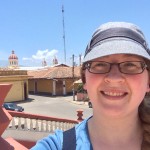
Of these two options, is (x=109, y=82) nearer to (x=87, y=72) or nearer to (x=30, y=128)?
(x=87, y=72)

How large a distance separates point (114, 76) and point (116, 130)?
0.34 m

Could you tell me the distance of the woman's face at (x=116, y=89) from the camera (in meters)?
1.63

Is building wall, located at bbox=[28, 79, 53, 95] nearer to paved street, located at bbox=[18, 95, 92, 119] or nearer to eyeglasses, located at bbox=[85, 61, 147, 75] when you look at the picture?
paved street, located at bbox=[18, 95, 92, 119]

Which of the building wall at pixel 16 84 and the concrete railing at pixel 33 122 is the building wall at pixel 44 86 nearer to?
the building wall at pixel 16 84

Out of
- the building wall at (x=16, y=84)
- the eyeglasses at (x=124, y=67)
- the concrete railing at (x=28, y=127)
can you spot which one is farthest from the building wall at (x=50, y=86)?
the eyeglasses at (x=124, y=67)

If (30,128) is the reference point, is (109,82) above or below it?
above

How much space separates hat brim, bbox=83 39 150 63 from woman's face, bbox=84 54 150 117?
0.18 feet

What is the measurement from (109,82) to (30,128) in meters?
6.48

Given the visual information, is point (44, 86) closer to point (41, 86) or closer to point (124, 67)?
point (41, 86)

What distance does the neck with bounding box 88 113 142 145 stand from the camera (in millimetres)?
1724

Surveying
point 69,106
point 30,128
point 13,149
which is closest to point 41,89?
point 69,106

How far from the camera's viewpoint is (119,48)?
163 centimetres

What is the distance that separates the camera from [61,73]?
133ft

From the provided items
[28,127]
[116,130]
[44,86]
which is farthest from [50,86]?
[116,130]
